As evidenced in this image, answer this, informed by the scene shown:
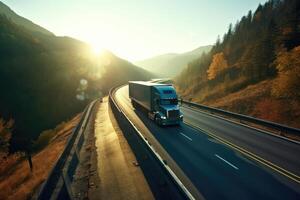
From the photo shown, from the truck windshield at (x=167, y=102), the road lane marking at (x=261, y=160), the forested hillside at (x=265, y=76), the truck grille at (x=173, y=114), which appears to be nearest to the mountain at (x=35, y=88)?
the forested hillside at (x=265, y=76)

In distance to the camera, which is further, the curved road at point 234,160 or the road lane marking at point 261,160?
the road lane marking at point 261,160

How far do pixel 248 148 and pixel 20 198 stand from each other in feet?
46.6

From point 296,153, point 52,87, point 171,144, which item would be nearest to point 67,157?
point 171,144

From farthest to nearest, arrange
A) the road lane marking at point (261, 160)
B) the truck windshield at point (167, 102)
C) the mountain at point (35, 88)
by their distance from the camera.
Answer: the mountain at point (35, 88) < the truck windshield at point (167, 102) < the road lane marking at point (261, 160)

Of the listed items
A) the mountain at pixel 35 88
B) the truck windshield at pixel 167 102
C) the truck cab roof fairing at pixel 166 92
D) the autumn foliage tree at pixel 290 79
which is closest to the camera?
the truck windshield at pixel 167 102

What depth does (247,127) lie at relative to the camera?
21.6 metres

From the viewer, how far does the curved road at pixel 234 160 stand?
401 inches

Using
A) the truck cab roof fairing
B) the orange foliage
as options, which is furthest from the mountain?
the orange foliage

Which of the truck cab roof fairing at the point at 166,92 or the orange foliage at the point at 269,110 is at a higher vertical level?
the truck cab roof fairing at the point at 166,92

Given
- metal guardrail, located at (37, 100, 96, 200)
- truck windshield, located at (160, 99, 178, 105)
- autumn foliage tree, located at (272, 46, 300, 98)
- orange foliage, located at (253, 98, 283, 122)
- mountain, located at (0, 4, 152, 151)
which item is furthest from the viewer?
mountain, located at (0, 4, 152, 151)

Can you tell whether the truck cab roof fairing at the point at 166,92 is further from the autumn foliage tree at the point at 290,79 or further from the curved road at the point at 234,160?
the autumn foliage tree at the point at 290,79

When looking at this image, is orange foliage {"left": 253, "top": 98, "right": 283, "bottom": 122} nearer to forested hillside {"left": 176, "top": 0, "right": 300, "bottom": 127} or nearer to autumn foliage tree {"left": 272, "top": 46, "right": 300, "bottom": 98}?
forested hillside {"left": 176, "top": 0, "right": 300, "bottom": 127}

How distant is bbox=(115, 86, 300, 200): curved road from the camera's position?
401 inches

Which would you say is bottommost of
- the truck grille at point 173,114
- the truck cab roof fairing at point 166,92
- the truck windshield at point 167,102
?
the truck grille at point 173,114
